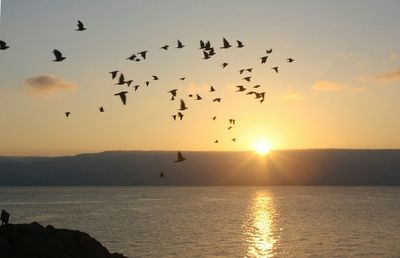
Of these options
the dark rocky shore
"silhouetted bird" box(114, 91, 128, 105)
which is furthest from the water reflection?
"silhouetted bird" box(114, 91, 128, 105)

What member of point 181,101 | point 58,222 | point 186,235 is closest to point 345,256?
point 186,235

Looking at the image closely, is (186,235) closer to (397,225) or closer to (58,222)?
(58,222)

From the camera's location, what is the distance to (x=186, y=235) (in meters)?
91.8

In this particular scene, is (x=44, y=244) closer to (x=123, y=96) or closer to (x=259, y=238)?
(x=123, y=96)

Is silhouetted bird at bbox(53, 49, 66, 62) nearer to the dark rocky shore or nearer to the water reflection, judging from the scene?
the dark rocky shore

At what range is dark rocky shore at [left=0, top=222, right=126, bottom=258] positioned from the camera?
31.8m

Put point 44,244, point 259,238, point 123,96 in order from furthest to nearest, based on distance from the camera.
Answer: point 259,238
point 44,244
point 123,96

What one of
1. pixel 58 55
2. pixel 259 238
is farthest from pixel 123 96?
pixel 259 238

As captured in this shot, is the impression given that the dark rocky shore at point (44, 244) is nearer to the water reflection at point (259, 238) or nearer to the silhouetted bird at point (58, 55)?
the silhouetted bird at point (58, 55)

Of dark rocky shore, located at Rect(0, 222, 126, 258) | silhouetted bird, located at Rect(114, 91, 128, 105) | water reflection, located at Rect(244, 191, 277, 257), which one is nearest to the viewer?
silhouetted bird, located at Rect(114, 91, 128, 105)

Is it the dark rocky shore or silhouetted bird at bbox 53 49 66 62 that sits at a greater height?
silhouetted bird at bbox 53 49 66 62

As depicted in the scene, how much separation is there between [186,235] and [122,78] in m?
65.3

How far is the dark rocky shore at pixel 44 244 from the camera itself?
3181 cm

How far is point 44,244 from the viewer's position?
32906 millimetres
